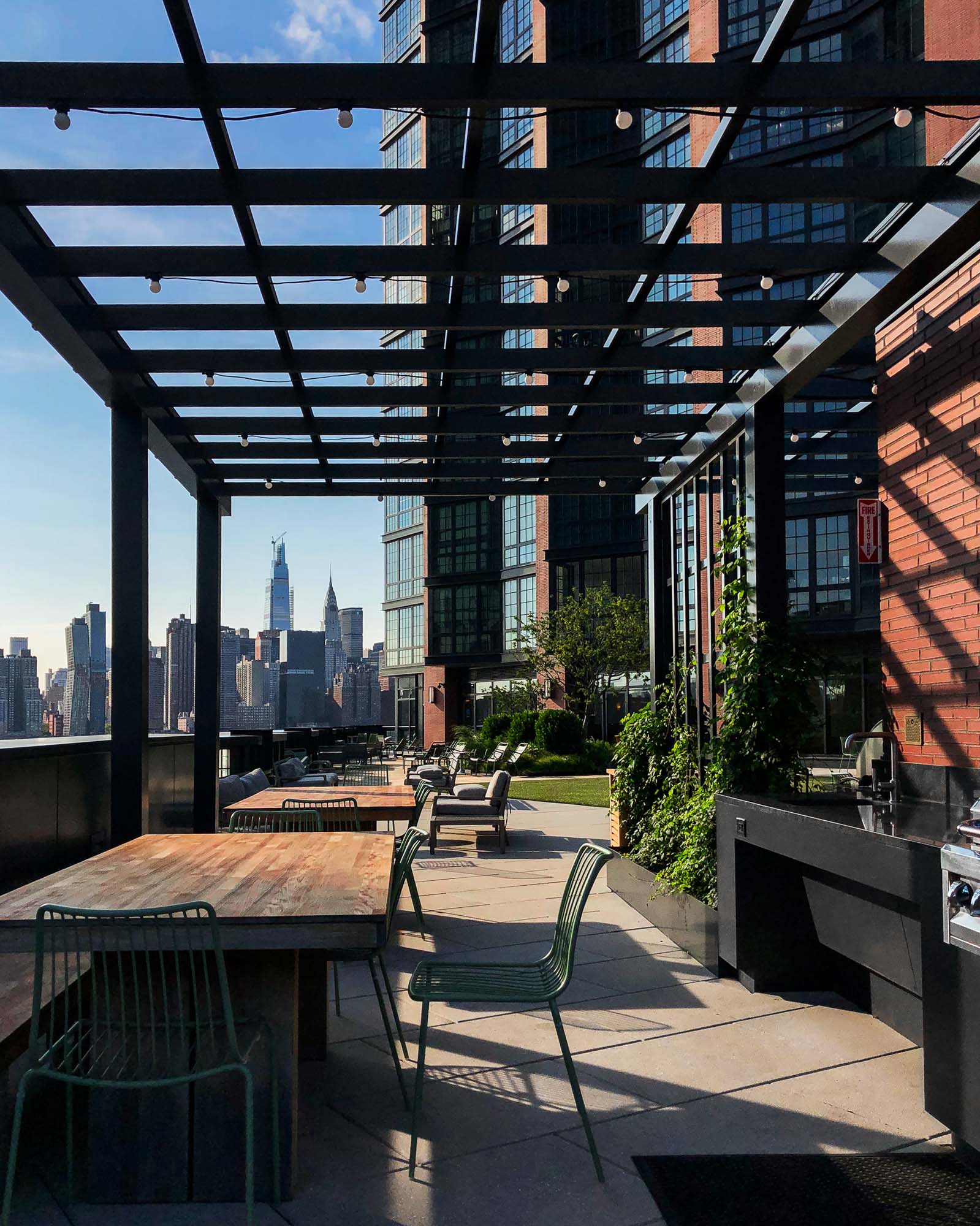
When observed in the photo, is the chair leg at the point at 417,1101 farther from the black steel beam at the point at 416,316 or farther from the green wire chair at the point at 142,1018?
the black steel beam at the point at 416,316

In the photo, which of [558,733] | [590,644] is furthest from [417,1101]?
[590,644]

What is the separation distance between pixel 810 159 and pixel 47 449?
1784 cm

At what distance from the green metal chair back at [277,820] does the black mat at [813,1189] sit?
3147 mm

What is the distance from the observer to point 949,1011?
11.4 feet

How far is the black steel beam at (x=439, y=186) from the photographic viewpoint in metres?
4.73

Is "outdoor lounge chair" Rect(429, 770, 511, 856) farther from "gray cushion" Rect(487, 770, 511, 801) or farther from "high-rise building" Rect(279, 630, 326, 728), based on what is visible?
"high-rise building" Rect(279, 630, 326, 728)

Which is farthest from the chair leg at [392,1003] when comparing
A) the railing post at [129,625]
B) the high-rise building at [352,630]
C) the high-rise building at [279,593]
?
the high-rise building at [279,593]

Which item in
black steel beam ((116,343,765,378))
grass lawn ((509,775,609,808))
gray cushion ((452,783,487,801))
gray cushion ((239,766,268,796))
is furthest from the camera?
grass lawn ((509,775,609,808))

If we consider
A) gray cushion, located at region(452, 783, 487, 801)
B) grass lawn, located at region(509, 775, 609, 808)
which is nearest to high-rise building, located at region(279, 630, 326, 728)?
grass lawn, located at region(509, 775, 609, 808)

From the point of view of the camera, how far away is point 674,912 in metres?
6.89

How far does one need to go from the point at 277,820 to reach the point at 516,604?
99.0 ft

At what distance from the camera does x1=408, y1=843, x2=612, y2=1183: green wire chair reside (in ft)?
11.7

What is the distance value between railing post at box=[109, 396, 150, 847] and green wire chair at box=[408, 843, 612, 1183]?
3.85m

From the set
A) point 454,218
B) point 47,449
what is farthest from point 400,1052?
point 47,449
